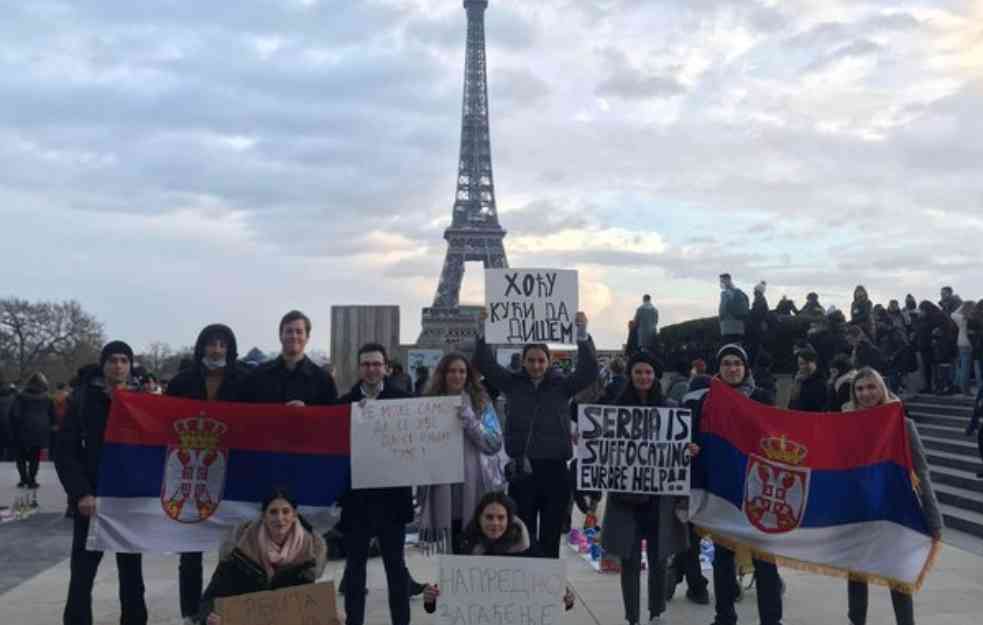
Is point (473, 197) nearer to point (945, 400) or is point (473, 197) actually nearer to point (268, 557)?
point (945, 400)

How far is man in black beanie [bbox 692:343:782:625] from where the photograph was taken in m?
5.85

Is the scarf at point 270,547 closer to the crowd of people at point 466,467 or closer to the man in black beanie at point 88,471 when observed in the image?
the crowd of people at point 466,467

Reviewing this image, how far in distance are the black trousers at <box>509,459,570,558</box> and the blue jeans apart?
1133 cm

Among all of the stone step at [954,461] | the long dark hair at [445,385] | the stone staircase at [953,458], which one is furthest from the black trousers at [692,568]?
the stone step at [954,461]

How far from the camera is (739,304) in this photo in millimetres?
17125

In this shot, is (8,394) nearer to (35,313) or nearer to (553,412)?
(553,412)

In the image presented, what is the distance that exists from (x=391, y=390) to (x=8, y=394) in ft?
41.4

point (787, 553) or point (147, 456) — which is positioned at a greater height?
point (147, 456)

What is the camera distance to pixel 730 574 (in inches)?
239

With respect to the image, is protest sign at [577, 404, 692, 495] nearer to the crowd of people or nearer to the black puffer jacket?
the crowd of people

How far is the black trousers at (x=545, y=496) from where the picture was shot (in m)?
6.31

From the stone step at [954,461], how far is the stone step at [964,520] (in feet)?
4.39

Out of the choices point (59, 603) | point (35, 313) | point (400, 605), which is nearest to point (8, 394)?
point (59, 603)

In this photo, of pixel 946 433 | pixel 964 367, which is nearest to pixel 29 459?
pixel 946 433
